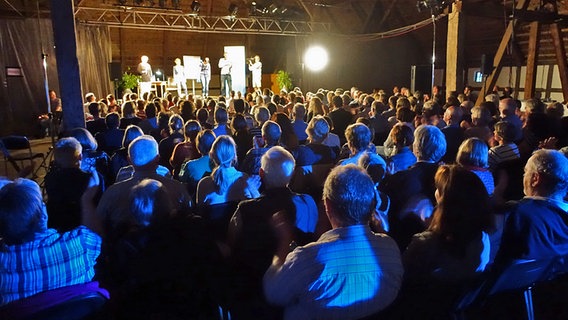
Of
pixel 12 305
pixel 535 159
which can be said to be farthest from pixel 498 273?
pixel 12 305

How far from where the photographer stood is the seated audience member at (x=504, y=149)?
3543 millimetres

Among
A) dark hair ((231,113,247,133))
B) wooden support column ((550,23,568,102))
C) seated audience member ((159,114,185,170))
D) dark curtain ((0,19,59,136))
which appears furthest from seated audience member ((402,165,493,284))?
dark curtain ((0,19,59,136))

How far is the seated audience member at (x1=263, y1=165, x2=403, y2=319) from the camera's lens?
60.5 inches

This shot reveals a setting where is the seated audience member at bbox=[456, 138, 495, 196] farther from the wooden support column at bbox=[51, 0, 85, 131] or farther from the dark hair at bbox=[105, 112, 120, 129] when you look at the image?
the wooden support column at bbox=[51, 0, 85, 131]

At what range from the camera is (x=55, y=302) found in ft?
5.36

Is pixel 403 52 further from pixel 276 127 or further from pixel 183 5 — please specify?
pixel 276 127

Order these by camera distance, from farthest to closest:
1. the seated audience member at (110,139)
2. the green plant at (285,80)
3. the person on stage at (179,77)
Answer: the green plant at (285,80) → the person on stage at (179,77) → the seated audience member at (110,139)

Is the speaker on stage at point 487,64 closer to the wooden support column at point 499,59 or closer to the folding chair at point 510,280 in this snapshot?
the wooden support column at point 499,59

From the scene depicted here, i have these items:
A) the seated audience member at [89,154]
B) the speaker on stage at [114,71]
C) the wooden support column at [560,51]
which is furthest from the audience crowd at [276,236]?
the speaker on stage at [114,71]

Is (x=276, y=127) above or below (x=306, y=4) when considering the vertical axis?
below

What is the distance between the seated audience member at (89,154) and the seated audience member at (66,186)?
764mm

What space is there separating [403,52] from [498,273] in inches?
621

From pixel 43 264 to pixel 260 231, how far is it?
98cm

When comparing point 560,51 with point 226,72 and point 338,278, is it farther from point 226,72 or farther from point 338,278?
point 338,278
